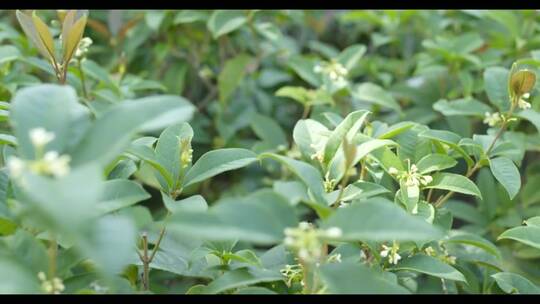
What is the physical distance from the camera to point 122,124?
68 cm

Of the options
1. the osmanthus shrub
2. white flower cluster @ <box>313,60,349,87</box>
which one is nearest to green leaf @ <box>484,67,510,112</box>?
the osmanthus shrub

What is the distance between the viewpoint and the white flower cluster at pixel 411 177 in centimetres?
100

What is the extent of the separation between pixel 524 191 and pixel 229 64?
2.61ft

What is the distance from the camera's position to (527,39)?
1.78m

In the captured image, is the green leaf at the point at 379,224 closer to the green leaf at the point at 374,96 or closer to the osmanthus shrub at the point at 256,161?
the osmanthus shrub at the point at 256,161

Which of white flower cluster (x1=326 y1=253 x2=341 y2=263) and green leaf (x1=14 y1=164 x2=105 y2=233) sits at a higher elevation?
green leaf (x1=14 y1=164 x2=105 y2=233)

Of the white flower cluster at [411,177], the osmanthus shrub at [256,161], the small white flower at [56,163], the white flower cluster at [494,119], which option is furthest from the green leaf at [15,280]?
the white flower cluster at [494,119]

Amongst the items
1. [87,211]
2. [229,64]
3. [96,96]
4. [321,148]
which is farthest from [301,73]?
[87,211]

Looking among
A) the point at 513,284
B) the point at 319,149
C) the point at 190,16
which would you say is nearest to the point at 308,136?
the point at 319,149

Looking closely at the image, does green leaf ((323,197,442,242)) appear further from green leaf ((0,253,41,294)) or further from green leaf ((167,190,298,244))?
green leaf ((0,253,41,294))

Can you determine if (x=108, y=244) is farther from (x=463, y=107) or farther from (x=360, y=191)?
(x=463, y=107)

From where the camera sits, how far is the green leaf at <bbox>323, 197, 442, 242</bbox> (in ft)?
2.16

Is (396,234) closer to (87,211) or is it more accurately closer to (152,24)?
(87,211)

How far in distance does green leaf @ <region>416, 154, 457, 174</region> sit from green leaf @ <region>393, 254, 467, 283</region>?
0.46 ft
